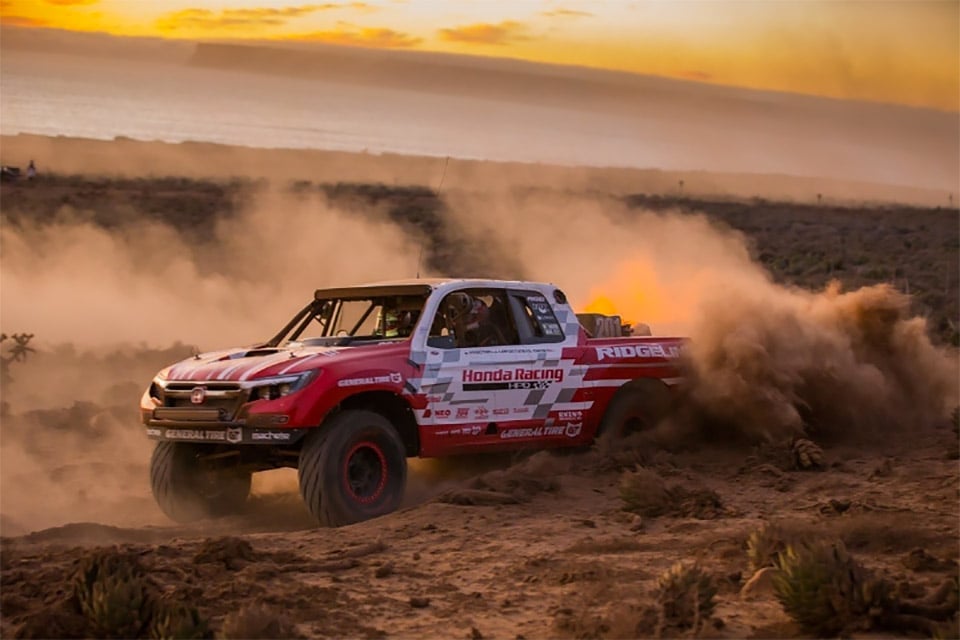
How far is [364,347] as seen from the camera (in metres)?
10.8

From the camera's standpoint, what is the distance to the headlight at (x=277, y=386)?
1012 centimetres

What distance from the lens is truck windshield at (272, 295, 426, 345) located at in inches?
449

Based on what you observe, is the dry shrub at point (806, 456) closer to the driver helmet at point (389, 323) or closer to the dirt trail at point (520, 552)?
the dirt trail at point (520, 552)

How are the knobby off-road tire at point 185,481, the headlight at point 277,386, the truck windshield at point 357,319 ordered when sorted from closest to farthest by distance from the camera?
the headlight at point 277,386 < the knobby off-road tire at point 185,481 < the truck windshield at point 357,319

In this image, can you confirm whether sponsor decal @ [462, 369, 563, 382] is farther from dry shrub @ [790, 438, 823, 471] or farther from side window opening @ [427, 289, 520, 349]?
dry shrub @ [790, 438, 823, 471]

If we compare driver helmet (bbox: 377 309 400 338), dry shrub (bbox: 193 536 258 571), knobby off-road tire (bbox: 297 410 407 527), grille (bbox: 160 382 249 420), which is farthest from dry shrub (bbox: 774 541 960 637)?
driver helmet (bbox: 377 309 400 338)

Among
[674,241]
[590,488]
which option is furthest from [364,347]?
[674,241]

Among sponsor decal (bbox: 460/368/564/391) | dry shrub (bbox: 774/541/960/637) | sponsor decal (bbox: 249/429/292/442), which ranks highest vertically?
sponsor decal (bbox: 460/368/564/391)

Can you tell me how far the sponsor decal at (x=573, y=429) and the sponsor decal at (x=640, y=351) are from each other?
612 millimetres

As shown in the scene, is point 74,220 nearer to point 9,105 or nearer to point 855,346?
point 9,105

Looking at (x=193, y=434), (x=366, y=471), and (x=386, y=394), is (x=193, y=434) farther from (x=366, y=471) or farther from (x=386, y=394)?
(x=386, y=394)

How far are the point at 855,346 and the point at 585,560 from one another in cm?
721

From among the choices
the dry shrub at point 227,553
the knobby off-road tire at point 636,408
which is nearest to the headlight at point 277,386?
the dry shrub at point 227,553

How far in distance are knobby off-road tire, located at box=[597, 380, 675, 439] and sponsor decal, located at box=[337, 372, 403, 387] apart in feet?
8.21
